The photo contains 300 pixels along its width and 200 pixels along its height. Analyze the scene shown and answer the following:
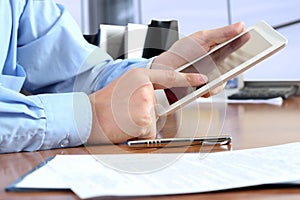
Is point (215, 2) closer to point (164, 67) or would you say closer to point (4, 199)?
point (164, 67)

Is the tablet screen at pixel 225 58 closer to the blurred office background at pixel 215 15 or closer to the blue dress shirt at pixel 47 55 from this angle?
the blue dress shirt at pixel 47 55

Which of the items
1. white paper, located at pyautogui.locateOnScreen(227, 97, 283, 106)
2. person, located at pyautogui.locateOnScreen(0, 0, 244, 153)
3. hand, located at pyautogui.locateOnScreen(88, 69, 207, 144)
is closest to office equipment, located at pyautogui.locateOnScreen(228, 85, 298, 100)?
white paper, located at pyautogui.locateOnScreen(227, 97, 283, 106)

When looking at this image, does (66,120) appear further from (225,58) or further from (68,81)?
(68,81)

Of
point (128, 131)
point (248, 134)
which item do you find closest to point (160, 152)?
point (128, 131)

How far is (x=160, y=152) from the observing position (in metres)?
0.67

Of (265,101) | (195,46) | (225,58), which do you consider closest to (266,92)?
(265,101)

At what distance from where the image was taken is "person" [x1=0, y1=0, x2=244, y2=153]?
712 millimetres

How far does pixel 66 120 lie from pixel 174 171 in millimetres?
295

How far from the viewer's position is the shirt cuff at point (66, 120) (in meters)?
0.72

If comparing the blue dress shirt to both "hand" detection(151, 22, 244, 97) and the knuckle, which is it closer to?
"hand" detection(151, 22, 244, 97)

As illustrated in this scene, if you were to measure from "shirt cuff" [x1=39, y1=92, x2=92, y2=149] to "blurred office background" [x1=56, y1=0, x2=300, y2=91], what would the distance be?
114cm

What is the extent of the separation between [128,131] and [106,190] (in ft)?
1.23

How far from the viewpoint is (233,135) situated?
32.3 inches

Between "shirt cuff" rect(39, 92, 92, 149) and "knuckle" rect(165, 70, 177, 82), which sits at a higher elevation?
"knuckle" rect(165, 70, 177, 82)
